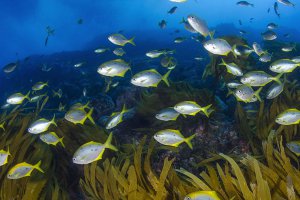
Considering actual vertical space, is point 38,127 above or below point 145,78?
below

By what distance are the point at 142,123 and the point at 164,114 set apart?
138 cm

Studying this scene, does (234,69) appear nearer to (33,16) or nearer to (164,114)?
(164,114)

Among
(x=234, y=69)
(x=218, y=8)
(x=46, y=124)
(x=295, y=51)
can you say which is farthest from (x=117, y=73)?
(x=218, y=8)

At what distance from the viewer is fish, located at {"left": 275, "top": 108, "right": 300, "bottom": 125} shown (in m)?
4.52

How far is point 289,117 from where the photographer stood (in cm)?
454

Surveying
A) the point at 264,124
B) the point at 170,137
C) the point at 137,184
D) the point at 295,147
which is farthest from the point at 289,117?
the point at 137,184

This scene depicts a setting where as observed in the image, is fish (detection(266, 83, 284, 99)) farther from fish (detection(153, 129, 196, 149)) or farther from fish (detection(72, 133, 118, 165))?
fish (detection(72, 133, 118, 165))

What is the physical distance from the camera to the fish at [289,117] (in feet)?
14.8

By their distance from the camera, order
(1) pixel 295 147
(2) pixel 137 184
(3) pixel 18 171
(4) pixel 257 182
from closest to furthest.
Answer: (4) pixel 257 182
(2) pixel 137 184
(3) pixel 18 171
(1) pixel 295 147

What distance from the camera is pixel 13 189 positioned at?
14.1ft

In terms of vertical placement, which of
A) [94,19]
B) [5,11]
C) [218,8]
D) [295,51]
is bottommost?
[218,8]

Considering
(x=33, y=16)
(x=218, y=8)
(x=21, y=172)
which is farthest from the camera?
(x=218, y=8)

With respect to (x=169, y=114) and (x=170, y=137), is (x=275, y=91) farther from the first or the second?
(x=170, y=137)

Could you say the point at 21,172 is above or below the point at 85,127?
above
